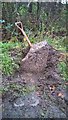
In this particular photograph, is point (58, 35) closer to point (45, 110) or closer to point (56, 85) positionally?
point (56, 85)

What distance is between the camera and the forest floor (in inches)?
87.8

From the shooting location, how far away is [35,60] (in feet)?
8.73

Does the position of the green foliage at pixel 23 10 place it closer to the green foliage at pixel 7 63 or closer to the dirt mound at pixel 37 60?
the green foliage at pixel 7 63

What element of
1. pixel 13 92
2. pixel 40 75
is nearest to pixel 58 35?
pixel 40 75

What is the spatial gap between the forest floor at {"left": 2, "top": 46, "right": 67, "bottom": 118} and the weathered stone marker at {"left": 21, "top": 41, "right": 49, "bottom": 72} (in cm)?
5

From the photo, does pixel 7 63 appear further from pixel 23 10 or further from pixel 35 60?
pixel 23 10

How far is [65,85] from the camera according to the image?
2562mm

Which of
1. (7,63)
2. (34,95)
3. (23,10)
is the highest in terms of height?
(23,10)

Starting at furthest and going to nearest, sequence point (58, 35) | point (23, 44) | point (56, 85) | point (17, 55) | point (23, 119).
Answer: point (58, 35), point (23, 44), point (17, 55), point (56, 85), point (23, 119)

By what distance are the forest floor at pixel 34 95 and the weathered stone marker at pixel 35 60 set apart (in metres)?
0.05

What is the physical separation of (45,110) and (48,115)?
0.17 feet

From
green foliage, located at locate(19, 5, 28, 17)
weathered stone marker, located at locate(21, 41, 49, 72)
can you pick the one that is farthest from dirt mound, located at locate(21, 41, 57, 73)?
green foliage, located at locate(19, 5, 28, 17)

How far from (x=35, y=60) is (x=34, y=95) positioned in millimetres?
401

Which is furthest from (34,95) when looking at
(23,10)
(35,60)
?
(23,10)
